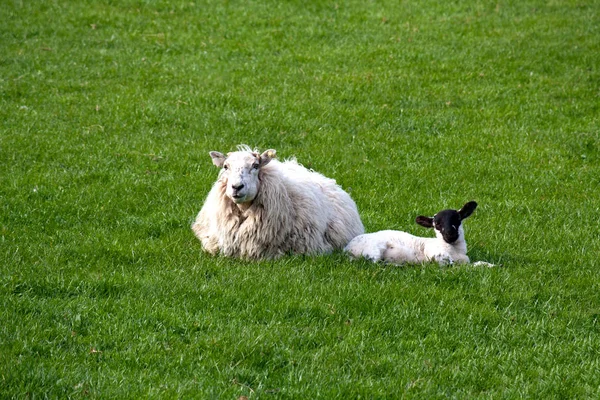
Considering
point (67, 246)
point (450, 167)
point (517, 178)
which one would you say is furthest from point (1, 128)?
point (517, 178)

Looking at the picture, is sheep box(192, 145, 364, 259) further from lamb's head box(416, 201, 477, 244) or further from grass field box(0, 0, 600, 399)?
lamb's head box(416, 201, 477, 244)

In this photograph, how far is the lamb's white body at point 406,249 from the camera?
30.9ft

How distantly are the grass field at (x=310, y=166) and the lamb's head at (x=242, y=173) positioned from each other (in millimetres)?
747

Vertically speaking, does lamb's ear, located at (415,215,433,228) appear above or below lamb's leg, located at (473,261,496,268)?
above

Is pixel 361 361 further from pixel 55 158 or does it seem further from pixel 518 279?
pixel 55 158

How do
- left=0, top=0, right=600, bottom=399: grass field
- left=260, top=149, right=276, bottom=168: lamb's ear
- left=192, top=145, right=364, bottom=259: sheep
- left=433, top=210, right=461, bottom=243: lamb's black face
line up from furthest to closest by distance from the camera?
left=260, top=149, right=276, bottom=168: lamb's ear → left=192, top=145, right=364, bottom=259: sheep → left=433, top=210, right=461, bottom=243: lamb's black face → left=0, top=0, right=600, bottom=399: grass field

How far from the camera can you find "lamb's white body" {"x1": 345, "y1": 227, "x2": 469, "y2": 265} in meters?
9.43

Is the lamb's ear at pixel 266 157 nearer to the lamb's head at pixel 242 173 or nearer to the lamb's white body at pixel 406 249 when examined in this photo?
the lamb's head at pixel 242 173

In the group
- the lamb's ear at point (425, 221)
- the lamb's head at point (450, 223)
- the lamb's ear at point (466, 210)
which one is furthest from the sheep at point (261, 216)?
the lamb's ear at point (466, 210)

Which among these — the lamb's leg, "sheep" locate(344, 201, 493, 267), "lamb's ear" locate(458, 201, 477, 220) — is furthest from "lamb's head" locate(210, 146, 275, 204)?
the lamb's leg

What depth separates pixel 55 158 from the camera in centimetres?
1344

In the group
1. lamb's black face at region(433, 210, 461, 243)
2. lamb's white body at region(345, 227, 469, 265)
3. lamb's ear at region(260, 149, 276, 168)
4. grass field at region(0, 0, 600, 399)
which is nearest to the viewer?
grass field at region(0, 0, 600, 399)

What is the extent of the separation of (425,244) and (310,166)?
Answer: 4229 millimetres

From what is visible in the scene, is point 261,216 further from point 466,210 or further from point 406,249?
point 466,210
